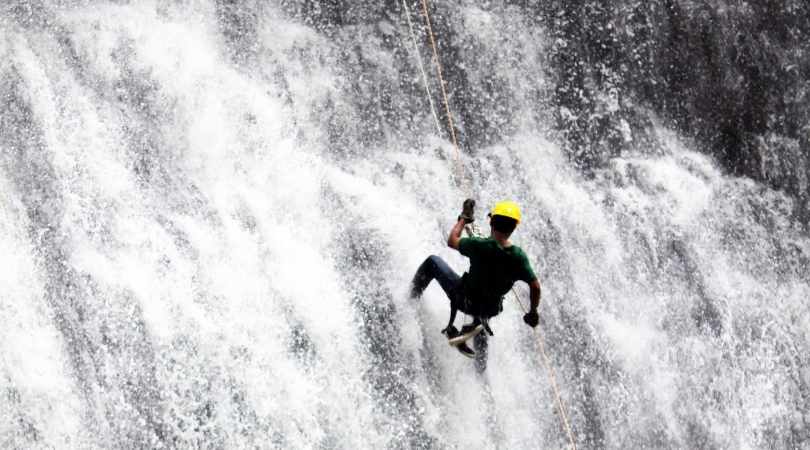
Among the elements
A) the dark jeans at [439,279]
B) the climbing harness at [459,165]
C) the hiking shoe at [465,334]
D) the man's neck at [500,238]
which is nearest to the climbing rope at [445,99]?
the climbing harness at [459,165]

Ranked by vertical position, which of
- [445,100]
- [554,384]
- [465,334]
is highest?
[445,100]

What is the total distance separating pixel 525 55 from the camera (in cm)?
686

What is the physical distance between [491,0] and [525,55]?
53 cm

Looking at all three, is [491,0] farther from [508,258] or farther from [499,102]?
[508,258]

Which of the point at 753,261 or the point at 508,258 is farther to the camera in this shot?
the point at 753,261

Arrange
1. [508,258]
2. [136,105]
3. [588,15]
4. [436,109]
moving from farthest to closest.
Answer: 1. [588,15]
2. [436,109]
3. [136,105]
4. [508,258]

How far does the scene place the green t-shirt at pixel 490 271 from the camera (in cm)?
489

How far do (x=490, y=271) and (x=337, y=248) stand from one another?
1.43 metres

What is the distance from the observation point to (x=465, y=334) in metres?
5.43

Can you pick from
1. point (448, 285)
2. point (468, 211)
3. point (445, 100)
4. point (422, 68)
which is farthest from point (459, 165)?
point (468, 211)

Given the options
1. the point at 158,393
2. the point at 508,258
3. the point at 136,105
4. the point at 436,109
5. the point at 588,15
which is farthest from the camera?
the point at 588,15

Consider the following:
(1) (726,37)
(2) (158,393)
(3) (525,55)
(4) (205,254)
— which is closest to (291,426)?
(2) (158,393)

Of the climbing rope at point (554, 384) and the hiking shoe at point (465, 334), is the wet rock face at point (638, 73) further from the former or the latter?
the hiking shoe at point (465, 334)

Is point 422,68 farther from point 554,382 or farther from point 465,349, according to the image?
point 554,382
